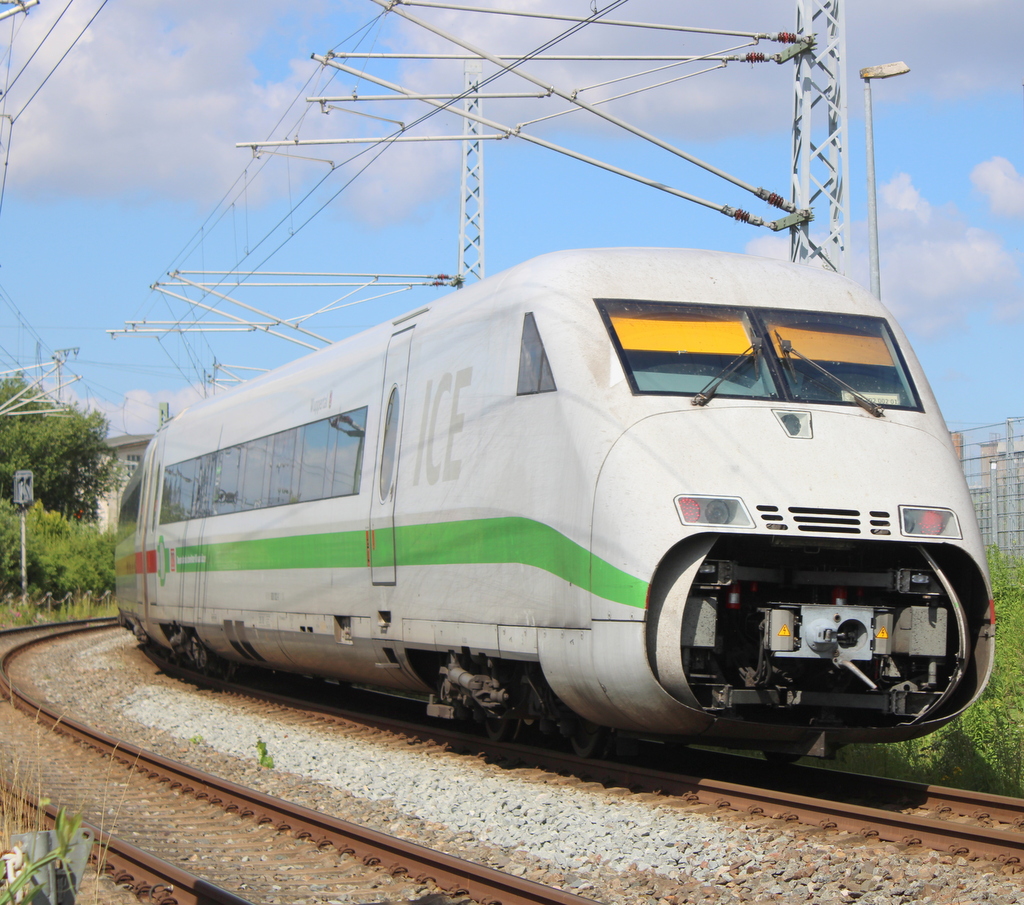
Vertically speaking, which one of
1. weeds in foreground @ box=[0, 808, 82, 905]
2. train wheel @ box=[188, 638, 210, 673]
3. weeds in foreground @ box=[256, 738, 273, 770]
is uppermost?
weeds in foreground @ box=[0, 808, 82, 905]

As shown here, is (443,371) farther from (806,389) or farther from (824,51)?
(824,51)

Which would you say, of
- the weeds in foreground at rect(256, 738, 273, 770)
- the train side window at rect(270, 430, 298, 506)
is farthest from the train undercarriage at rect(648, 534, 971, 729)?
the train side window at rect(270, 430, 298, 506)

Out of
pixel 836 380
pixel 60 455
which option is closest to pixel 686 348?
pixel 836 380

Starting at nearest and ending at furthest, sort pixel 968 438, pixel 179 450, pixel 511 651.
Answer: pixel 511 651 < pixel 968 438 < pixel 179 450

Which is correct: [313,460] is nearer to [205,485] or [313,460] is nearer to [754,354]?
[205,485]

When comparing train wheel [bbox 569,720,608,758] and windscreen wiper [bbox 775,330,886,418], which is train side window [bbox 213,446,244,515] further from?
windscreen wiper [bbox 775,330,886,418]

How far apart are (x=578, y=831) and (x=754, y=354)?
124 inches

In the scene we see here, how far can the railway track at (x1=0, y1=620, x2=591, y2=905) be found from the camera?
5.74 meters

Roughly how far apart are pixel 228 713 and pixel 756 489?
8217 millimetres

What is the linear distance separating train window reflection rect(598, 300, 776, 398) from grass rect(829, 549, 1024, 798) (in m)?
3.01

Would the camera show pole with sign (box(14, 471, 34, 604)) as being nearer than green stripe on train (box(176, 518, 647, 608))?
No

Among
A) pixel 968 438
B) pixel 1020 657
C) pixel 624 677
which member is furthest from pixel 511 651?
pixel 968 438

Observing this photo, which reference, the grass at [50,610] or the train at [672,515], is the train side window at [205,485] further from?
the grass at [50,610]

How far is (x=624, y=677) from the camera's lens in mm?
7066
